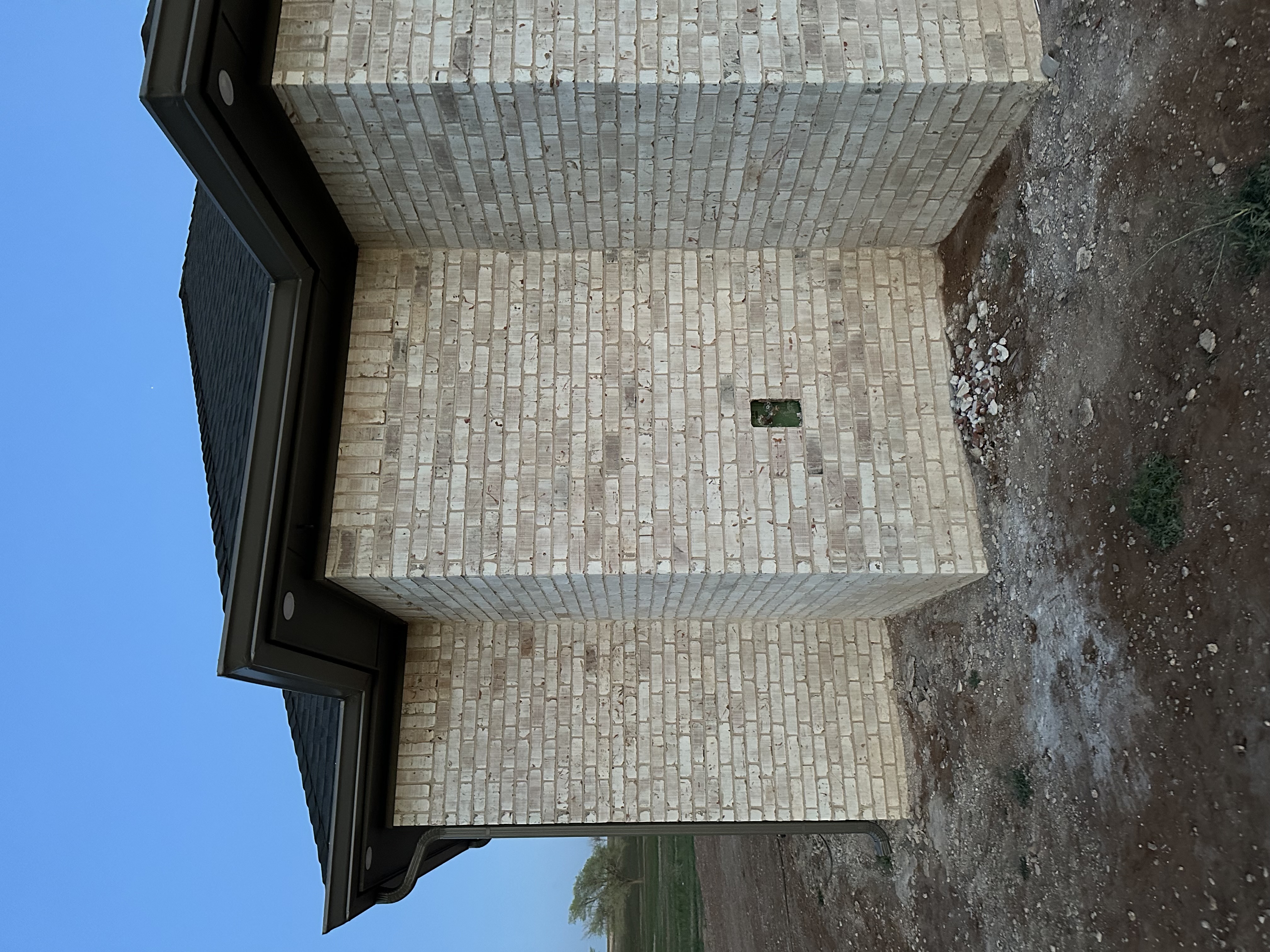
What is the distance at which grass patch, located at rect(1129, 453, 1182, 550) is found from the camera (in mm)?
5496

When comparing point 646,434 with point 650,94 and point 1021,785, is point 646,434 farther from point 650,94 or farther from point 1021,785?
point 1021,785

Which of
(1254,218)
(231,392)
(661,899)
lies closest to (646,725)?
(231,392)

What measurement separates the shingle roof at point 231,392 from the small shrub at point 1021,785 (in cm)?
704

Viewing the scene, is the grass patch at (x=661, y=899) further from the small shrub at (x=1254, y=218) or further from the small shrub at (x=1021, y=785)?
the small shrub at (x=1254, y=218)

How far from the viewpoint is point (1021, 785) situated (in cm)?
711

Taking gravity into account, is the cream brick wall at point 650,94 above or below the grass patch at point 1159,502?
above

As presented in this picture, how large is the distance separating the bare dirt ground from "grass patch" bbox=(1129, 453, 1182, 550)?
68 mm

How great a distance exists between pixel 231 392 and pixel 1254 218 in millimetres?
10382

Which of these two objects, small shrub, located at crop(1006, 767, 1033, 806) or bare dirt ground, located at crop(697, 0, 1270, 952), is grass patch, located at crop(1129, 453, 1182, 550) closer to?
bare dirt ground, located at crop(697, 0, 1270, 952)

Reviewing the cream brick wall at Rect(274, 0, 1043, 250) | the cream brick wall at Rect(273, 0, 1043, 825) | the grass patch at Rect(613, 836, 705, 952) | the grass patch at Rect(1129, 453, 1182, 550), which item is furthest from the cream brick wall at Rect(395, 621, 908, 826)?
the grass patch at Rect(613, 836, 705, 952)

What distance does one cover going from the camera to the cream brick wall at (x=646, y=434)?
A: 25.8 feet

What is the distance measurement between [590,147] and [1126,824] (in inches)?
288

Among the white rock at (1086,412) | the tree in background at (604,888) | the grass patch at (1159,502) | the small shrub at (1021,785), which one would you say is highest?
the white rock at (1086,412)

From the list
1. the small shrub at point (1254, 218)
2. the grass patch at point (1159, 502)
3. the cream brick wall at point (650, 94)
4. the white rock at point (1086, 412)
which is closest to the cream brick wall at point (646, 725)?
the white rock at point (1086, 412)
